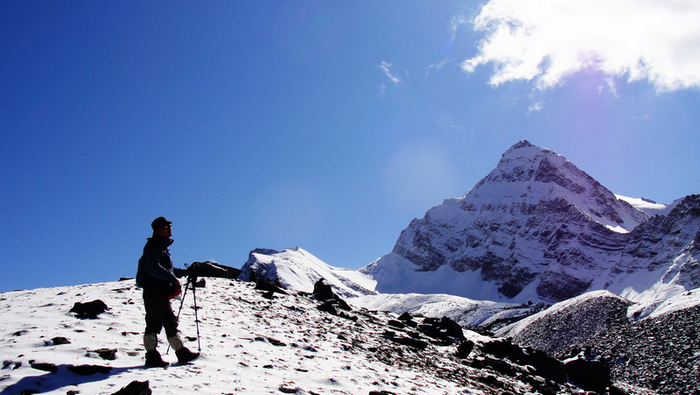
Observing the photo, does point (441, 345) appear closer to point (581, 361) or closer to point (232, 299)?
point (581, 361)

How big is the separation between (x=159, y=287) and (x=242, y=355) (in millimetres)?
2815

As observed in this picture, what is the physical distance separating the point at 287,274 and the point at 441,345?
18434 cm

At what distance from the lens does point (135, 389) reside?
19.4 feet

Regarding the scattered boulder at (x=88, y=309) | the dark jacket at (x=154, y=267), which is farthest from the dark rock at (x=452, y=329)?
the scattered boulder at (x=88, y=309)

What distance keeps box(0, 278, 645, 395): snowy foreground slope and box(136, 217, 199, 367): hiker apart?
2.03 feet

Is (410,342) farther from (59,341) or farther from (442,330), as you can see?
(59,341)

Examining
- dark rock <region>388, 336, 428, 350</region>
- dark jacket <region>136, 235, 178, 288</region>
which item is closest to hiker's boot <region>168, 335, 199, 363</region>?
dark jacket <region>136, 235, 178, 288</region>

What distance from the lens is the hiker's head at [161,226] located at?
914 cm

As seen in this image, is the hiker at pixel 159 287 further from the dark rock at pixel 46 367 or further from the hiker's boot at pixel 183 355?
the dark rock at pixel 46 367

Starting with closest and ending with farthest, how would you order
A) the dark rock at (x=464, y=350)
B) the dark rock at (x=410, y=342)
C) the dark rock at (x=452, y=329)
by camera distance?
1. the dark rock at (x=410, y=342)
2. the dark rock at (x=464, y=350)
3. the dark rock at (x=452, y=329)

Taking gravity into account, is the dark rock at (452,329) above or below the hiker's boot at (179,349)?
below

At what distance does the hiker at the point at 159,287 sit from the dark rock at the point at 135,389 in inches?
92.3

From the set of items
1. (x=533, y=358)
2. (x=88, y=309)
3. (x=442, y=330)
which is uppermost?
(x=88, y=309)

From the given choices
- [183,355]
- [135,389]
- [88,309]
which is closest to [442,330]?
[183,355]
